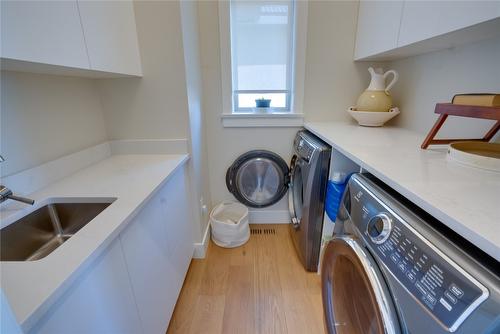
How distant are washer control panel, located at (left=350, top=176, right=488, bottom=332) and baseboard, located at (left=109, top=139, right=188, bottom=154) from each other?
4.03ft

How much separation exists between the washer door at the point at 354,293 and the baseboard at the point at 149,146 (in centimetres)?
113

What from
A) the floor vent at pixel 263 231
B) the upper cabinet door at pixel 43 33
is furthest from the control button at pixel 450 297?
the floor vent at pixel 263 231

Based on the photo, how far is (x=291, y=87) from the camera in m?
2.04

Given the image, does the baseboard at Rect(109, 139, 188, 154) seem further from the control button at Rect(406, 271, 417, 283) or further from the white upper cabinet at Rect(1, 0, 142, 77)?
the control button at Rect(406, 271, 417, 283)

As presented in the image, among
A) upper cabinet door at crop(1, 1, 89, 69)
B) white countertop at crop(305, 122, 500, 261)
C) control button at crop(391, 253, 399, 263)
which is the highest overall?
upper cabinet door at crop(1, 1, 89, 69)

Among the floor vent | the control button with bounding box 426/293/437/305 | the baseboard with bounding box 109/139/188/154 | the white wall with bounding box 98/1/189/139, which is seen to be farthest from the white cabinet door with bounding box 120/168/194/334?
the control button with bounding box 426/293/437/305

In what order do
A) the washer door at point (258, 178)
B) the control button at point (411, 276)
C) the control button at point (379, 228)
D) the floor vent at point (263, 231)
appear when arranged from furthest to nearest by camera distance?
the floor vent at point (263, 231) < the washer door at point (258, 178) < the control button at point (379, 228) < the control button at point (411, 276)

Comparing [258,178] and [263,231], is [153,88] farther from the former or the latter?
[263,231]

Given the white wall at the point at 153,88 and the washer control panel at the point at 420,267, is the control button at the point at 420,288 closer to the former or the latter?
the washer control panel at the point at 420,267

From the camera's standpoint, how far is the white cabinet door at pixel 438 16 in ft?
2.64

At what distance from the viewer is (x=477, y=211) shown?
55 centimetres

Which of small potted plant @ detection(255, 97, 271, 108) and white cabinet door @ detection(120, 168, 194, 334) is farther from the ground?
small potted plant @ detection(255, 97, 271, 108)

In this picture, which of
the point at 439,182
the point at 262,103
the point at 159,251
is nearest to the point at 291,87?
the point at 262,103

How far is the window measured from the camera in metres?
1.87
